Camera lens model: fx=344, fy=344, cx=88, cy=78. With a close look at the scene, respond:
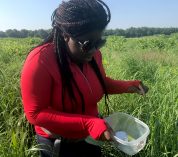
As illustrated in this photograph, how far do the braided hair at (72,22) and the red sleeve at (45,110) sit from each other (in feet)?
0.35

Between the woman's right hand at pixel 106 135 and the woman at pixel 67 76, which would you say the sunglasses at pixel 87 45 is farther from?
the woman's right hand at pixel 106 135

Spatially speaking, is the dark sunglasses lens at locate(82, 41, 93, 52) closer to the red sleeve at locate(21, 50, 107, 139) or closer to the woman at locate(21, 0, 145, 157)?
the woman at locate(21, 0, 145, 157)

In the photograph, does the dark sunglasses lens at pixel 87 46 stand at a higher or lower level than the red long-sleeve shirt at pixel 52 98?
higher

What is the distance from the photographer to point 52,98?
1731 millimetres

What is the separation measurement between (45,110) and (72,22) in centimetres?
45

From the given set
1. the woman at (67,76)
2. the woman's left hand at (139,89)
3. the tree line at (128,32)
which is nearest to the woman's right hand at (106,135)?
the woman at (67,76)

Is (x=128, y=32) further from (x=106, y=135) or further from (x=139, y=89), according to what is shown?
(x=106, y=135)

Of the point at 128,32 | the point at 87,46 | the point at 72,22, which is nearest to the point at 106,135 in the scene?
the point at 87,46

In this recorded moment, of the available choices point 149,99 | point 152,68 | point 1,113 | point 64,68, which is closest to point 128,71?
point 152,68

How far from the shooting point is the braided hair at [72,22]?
1.65 m

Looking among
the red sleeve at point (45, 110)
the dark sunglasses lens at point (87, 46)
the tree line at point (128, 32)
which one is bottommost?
the tree line at point (128, 32)

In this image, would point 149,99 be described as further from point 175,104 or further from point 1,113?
point 1,113

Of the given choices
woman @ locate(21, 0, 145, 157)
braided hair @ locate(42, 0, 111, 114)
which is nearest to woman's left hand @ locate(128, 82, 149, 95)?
woman @ locate(21, 0, 145, 157)

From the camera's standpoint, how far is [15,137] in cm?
215
